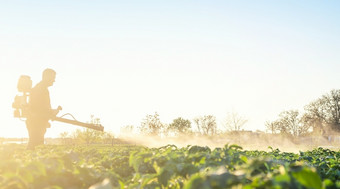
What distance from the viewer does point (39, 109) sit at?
1385 centimetres

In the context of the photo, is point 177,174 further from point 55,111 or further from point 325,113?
point 325,113

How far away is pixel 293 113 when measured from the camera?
81438 mm

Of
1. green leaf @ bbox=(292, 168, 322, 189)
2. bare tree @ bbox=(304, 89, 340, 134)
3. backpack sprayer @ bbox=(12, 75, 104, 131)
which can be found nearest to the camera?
green leaf @ bbox=(292, 168, 322, 189)

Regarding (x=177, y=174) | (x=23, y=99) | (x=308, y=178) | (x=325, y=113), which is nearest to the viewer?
(x=308, y=178)

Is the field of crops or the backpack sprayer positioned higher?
the backpack sprayer

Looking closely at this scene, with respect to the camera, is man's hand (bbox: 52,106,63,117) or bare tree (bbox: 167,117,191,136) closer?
man's hand (bbox: 52,106,63,117)

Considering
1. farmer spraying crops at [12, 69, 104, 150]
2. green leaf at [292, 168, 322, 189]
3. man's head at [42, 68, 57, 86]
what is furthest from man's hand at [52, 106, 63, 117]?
green leaf at [292, 168, 322, 189]

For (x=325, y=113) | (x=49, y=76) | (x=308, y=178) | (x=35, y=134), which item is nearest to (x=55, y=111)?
(x=35, y=134)

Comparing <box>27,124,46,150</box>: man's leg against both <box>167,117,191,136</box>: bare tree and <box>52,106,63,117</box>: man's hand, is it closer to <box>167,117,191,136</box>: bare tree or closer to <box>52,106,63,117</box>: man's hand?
<box>52,106,63,117</box>: man's hand

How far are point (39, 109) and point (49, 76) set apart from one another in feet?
5.03

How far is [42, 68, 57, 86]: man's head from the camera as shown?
45.5 ft

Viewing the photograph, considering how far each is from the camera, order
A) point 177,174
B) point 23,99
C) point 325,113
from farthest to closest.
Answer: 1. point 325,113
2. point 23,99
3. point 177,174

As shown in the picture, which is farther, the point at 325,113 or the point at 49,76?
the point at 325,113

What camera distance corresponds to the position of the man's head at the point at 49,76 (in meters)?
13.9
